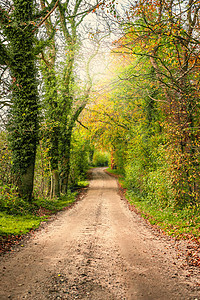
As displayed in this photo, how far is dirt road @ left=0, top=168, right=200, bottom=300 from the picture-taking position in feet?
11.8

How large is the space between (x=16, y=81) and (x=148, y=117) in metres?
8.08

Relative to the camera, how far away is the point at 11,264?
4738mm

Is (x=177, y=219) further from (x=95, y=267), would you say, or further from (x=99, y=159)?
(x=99, y=159)

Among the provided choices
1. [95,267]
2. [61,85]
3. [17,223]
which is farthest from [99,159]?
[95,267]

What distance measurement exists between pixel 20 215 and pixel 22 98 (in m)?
5.18

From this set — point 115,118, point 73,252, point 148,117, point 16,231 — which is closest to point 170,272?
point 73,252

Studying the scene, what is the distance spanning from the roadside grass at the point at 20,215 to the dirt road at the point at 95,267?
0.68 m

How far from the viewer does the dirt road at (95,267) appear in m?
3.59

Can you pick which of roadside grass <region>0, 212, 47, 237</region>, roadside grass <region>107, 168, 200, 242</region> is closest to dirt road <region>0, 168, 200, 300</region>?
roadside grass <region>0, 212, 47, 237</region>

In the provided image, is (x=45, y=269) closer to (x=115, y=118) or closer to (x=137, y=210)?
(x=137, y=210)

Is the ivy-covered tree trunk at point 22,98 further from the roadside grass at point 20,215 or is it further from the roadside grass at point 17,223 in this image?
the roadside grass at point 17,223

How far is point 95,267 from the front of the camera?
457cm

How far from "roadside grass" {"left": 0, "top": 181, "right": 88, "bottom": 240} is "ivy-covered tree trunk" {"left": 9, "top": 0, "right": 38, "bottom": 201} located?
70 centimetres

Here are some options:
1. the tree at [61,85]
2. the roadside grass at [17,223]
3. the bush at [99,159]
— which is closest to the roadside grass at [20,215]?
the roadside grass at [17,223]
